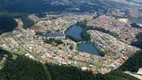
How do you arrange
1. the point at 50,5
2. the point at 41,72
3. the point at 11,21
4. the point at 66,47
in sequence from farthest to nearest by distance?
the point at 50,5
the point at 11,21
the point at 66,47
the point at 41,72

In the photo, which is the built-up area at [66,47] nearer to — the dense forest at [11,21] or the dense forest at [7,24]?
the dense forest at [11,21]

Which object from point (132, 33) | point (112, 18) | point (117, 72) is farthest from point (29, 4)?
point (117, 72)

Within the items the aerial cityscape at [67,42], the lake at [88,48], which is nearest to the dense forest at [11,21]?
the aerial cityscape at [67,42]

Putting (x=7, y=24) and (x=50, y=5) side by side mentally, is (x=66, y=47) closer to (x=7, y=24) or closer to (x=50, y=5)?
(x=7, y=24)

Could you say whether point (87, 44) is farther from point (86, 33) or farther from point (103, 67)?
point (103, 67)

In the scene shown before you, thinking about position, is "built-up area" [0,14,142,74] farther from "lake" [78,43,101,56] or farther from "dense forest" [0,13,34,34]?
"dense forest" [0,13,34,34]

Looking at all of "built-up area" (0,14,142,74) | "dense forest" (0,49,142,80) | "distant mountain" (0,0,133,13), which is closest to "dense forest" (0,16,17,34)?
"built-up area" (0,14,142,74)

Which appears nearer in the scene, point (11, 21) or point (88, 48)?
point (88, 48)

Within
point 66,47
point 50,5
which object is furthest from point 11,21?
point 50,5
